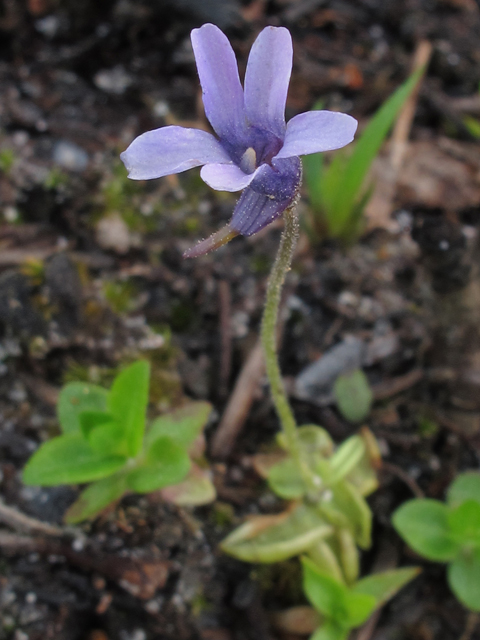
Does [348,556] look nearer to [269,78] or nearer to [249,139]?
[249,139]

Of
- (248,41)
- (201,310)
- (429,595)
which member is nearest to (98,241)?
(201,310)

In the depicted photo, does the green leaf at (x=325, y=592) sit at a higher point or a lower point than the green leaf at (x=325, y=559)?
higher

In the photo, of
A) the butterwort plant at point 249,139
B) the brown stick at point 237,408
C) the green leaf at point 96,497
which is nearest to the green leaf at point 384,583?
the brown stick at point 237,408

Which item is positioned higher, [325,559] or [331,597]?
[331,597]

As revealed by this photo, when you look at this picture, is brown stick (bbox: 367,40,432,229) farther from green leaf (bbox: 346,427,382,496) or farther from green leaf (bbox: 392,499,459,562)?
green leaf (bbox: 392,499,459,562)

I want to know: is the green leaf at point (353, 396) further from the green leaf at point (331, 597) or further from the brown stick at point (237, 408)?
the green leaf at point (331, 597)

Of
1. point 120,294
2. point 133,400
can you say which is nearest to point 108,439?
point 133,400

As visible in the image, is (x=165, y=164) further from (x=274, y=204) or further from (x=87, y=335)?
(x=87, y=335)

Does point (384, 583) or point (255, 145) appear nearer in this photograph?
point (255, 145)
